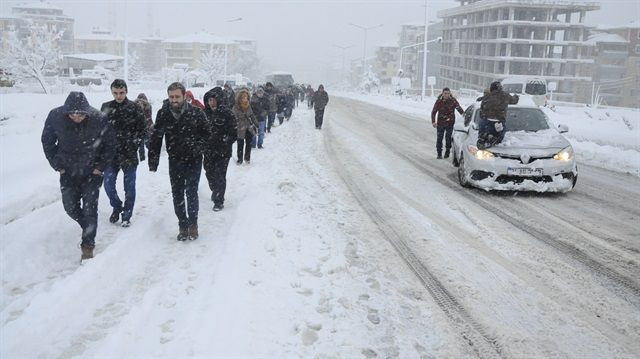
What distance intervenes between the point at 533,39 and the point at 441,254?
81.2 meters

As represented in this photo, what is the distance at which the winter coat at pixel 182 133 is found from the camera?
19.4ft

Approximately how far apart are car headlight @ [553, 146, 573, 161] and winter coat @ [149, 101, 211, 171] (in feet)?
19.7

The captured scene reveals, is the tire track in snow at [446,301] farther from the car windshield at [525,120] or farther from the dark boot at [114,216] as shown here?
the car windshield at [525,120]

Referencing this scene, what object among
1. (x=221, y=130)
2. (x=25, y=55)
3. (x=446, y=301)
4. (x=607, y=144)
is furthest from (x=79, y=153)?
(x=25, y=55)

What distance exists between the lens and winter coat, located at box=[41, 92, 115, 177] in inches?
215

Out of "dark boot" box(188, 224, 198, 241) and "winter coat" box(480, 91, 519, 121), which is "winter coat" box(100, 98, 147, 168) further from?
"winter coat" box(480, 91, 519, 121)

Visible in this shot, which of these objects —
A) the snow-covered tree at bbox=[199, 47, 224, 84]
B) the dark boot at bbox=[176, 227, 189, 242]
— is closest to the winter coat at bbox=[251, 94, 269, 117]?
the dark boot at bbox=[176, 227, 189, 242]

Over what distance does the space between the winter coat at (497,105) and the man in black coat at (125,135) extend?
19.7ft

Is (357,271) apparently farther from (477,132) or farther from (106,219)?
(477,132)

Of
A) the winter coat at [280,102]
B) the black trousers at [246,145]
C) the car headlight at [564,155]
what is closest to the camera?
the car headlight at [564,155]

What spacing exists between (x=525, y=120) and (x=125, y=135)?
7.41 meters

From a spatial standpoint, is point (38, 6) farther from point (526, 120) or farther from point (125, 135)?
point (526, 120)

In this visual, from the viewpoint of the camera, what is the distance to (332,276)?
16.5 ft

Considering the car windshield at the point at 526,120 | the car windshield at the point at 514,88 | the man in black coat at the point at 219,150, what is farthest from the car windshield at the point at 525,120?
the car windshield at the point at 514,88
